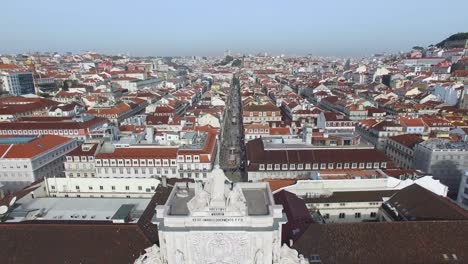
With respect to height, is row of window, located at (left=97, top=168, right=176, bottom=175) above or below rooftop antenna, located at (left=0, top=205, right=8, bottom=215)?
below

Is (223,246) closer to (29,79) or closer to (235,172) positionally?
(235,172)

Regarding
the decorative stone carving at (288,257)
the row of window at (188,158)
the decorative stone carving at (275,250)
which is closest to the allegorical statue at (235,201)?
the decorative stone carving at (275,250)

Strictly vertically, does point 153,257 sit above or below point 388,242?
above

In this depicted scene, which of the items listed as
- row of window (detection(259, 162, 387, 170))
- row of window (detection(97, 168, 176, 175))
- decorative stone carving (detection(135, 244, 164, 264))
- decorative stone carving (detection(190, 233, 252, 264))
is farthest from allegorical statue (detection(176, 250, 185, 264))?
row of window (detection(97, 168, 176, 175))

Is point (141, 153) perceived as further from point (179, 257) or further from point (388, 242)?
point (388, 242)

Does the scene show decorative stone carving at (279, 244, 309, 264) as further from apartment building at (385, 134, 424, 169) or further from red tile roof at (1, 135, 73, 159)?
red tile roof at (1, 135, 73, 159)

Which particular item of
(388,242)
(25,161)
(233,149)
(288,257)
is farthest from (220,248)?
(233,149)

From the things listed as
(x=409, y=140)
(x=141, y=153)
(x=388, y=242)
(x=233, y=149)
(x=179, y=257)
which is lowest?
(x=233, y=149)

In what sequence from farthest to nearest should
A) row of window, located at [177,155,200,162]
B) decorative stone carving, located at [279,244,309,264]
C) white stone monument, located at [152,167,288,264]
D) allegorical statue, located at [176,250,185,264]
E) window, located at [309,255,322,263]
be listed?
1. row of window, located at [177,155,200,162]
2. window, located at [309,255,322,263]
3. decorative stone carving, located at [279,244,309,264]
4. allegorical statue, located at [176,250,185,264]
5. white stone monument, located at [152,167,288,264]

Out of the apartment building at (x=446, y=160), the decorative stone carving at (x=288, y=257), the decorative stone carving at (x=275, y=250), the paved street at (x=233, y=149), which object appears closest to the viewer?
the decorative stone carving at (x=275, y=250)

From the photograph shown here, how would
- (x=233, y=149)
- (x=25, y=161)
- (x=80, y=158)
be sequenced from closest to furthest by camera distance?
1. (x=25, y=161)
2. (x=80, y=158)
3. (x=233, y=149)

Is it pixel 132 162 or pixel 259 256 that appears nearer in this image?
pixel 259 256

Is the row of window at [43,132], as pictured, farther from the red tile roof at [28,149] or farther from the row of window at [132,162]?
the row of window at [132,162]
